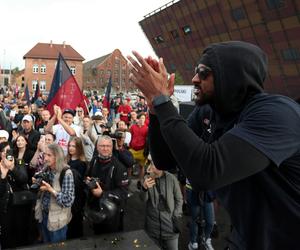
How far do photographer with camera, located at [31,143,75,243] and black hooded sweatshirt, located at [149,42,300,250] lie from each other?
2.99m

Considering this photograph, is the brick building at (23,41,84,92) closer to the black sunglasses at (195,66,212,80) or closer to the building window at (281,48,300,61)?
the building window at (281,48,300,61)

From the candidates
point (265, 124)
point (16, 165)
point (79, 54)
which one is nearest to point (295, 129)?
point (265, 124)

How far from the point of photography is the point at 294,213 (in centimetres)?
125

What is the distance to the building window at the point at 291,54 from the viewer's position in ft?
79.2

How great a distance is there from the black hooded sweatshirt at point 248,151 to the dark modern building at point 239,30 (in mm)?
22452

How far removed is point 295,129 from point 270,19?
26.5 meters

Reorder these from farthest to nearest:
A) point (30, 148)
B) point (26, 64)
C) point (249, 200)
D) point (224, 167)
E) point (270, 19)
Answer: point (26, 64), point (270, 19), point (30, 148), point (249, 200), point (224, 167)

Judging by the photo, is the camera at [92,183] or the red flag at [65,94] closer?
the camera at [92,183]

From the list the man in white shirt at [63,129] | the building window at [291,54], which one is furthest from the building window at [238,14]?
the man in white shirt at [63,129]

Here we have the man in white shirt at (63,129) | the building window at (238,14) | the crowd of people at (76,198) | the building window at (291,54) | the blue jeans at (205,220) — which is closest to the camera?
the crowd of people at (76,198)

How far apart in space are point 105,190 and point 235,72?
3365 millimetres

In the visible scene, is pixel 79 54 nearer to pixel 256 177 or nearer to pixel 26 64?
pixel 26 64

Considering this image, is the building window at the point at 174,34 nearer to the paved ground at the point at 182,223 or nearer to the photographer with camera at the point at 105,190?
the paved ground at the point at 182,223

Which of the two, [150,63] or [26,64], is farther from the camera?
[26,64]
